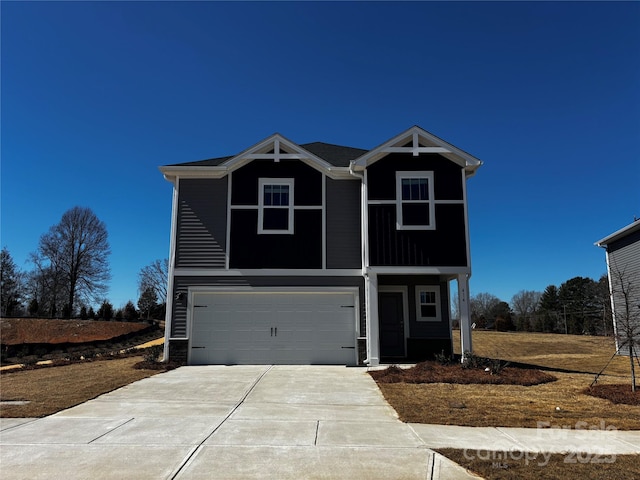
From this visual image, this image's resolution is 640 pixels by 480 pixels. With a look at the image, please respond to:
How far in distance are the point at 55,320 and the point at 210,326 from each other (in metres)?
23.5

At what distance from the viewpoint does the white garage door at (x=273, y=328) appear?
1323 cm

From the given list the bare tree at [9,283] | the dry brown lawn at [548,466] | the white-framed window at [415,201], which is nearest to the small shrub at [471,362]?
the white-framed window at [415,201]

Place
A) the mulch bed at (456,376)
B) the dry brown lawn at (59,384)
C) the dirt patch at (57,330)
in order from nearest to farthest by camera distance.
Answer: the dry brown lawn at (59,384) → the mulch bed at (456,376) → the dirt patch at (57,330)

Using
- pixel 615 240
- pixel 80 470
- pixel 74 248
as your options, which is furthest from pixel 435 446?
pixel 74 248

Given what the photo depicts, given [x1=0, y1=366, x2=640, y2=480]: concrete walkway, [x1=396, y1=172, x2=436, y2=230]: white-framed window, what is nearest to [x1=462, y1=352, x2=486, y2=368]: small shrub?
[x1=396, y1=172, x2=436, y2=230]: white-framed window

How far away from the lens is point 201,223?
13.9 meters

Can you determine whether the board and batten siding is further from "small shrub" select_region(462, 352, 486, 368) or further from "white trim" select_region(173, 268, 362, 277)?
"white trim" select_region(173, 268, 362, 277)

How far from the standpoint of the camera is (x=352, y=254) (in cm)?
1384

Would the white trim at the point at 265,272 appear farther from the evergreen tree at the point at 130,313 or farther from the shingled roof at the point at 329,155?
the evergreen tree at the point at 130,313

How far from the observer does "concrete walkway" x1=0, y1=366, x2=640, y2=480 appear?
14.6 ft

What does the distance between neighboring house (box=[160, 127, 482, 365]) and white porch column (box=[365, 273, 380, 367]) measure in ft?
0.12

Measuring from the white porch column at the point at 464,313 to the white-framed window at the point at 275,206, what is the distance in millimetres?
5572

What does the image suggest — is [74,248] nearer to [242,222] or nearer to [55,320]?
[55,320]

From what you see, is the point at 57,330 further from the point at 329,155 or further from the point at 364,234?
the point at 364,234
